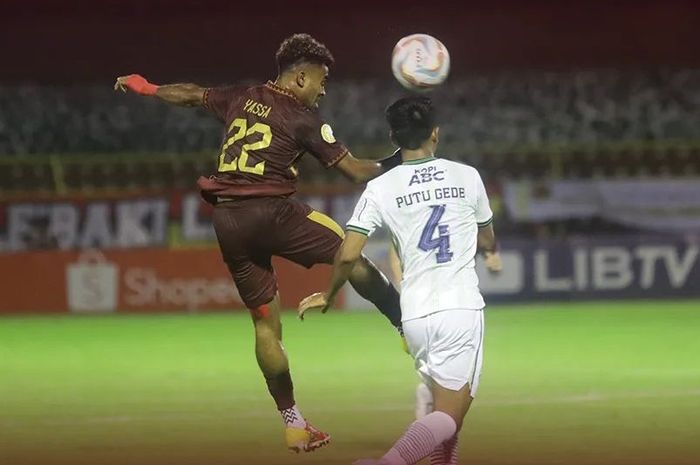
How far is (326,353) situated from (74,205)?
281 inches

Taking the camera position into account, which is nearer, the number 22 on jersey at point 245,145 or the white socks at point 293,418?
the number 22 on jersey at point 245,145

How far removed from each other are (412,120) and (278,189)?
1847mm

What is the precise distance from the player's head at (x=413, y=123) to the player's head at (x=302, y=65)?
173 cm

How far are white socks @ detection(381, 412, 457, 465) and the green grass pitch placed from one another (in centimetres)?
151

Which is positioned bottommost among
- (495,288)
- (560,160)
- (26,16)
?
(495,288)

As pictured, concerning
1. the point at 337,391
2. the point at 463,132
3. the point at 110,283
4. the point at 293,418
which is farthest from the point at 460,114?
the point at 293,418

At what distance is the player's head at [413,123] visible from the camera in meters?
6.37

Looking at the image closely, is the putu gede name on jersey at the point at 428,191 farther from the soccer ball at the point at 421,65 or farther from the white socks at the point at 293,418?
the white socks at the point at 293,418

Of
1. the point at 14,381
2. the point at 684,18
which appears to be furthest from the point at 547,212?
the point at 684,18

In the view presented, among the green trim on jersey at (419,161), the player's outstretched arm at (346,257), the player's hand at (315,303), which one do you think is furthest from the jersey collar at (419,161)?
the player's hand at (315,303)

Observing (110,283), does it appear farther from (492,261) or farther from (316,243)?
(492,261)

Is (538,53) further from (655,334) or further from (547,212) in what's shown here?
(655,334)

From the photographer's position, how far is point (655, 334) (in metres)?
15.0

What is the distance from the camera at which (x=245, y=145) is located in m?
7.98
